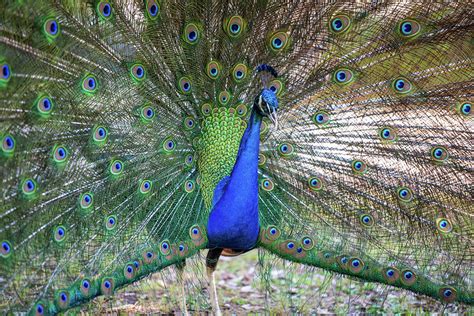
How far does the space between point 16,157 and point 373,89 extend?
7.26ft

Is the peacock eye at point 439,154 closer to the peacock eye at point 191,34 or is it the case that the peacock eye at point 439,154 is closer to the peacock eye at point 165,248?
the peacock eye at point 191,34

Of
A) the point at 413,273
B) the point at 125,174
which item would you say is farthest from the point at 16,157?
the point at 413,273

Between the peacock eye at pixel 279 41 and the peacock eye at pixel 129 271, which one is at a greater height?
the peacock eye at pixel 279 41

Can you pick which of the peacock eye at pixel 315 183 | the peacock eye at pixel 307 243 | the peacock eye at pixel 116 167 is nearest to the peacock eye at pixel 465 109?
the peacock eye at pixel 315 183

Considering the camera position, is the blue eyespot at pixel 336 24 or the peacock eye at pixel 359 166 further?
the peacock eye at pixel 359 166

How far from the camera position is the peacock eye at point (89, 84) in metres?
3.46

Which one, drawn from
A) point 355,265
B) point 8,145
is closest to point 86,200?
point 8,145

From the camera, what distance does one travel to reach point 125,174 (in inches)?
147

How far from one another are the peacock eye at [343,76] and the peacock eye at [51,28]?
5.75ft

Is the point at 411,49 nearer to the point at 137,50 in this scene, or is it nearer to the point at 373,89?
the point at 373,89

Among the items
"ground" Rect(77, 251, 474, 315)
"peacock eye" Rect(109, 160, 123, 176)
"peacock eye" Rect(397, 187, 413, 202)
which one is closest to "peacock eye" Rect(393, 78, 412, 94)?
"peacock eye" Rect(397, 187, 413, 202)

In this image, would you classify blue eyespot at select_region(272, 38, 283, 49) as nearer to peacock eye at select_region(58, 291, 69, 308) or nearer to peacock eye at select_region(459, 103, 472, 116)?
peacock eye at select_region(459, 103, 472, 116)

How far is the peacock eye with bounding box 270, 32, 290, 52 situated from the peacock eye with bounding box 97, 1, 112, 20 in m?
1.01

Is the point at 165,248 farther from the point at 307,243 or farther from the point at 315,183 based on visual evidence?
the point at 315,183
